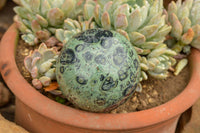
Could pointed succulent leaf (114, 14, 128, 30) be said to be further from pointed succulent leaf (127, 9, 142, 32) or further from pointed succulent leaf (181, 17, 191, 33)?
pointed succulent leaf (181, 17, 191, 33)

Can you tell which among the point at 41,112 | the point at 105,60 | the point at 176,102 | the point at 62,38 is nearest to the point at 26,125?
the point at 41,112

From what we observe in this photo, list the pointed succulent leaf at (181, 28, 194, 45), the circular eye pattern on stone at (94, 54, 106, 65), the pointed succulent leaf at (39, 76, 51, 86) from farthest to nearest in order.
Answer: the pointed succulent leaf at (181, 28, 194, 45)
the pointed succulent leaf at (39, 76, 51, 86)
the circular eye pattern on stone at (94, 54, 106, 65)

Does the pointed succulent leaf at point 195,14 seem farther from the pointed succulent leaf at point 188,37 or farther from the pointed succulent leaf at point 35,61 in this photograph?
the pointed succulent leaf at point 35,61

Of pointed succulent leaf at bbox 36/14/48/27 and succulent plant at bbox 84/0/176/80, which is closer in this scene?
succulent plant at bbox 84/0/176/80

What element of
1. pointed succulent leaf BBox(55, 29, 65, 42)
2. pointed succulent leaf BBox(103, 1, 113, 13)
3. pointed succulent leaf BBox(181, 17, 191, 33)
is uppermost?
pointed succulent leaf BBox(103, 1, 113, 13)

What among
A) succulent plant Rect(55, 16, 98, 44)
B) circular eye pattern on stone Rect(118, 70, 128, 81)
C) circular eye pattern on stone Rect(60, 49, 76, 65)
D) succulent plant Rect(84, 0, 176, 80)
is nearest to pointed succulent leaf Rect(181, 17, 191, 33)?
succulent plant Rect(84, 0, 176, 80)

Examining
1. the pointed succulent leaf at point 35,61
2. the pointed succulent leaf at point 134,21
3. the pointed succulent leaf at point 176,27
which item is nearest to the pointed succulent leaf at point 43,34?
the pointed succulent leaf at point 35,61

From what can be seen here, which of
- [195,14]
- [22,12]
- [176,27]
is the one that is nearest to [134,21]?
[176,27]
